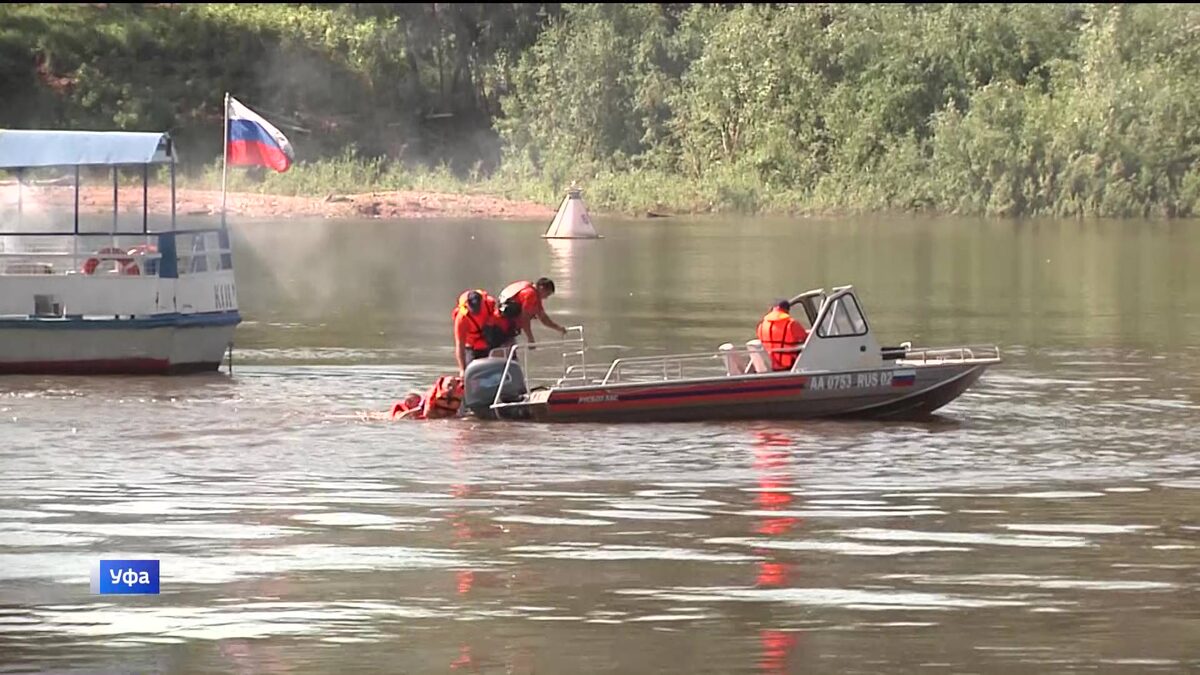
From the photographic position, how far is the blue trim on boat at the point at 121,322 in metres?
27.9

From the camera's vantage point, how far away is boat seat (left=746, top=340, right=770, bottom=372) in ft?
77.1

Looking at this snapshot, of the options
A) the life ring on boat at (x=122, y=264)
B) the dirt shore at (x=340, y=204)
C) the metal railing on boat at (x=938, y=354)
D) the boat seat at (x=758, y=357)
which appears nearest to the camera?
the boat seat at (x=758, y=357)

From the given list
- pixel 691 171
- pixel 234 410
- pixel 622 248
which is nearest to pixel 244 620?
pixel 234 410

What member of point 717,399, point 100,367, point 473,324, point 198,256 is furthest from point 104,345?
point 717,399

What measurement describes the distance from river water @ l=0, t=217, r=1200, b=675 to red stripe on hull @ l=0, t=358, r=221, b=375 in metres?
0.33

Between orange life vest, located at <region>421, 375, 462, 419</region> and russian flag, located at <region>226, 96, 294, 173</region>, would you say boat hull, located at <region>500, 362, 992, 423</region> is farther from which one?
russian flag, located at <region>226, 96, 294, 173</region>

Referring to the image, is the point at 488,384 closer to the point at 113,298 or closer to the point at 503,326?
the point at 503,326

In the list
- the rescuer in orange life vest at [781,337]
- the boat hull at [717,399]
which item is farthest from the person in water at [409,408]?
the rescuer in orange life vest at [781,337]

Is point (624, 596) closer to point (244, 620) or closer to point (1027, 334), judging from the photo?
point (244, 620)

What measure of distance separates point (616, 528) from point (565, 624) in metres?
3.41

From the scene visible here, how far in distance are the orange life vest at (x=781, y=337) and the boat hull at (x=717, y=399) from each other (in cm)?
41

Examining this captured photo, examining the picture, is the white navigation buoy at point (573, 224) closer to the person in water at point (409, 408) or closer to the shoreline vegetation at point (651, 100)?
the shoreline vegetation at point (651, 100)

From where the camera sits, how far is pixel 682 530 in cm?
1728

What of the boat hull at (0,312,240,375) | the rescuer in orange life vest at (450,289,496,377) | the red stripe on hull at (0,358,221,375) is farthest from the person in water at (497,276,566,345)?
the red stripe on hull at (0,358,221,375)
